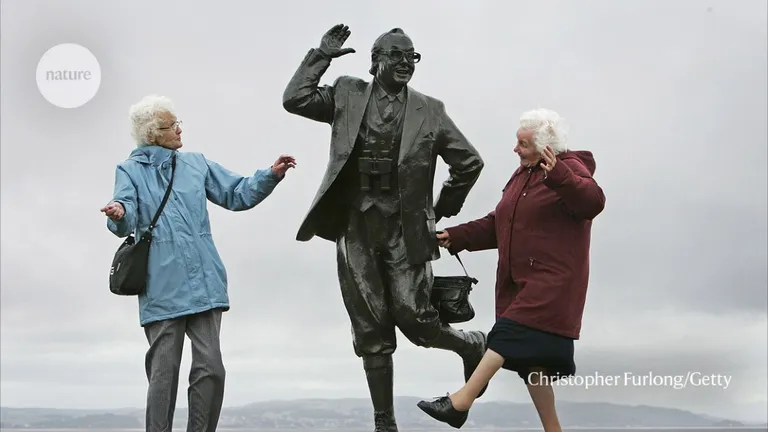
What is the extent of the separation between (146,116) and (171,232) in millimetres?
937

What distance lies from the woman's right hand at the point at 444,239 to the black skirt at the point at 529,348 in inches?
44.3

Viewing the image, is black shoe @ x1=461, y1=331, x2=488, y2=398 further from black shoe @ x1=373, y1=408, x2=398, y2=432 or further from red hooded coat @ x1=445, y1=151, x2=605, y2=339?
red hooded coat @ x1=445, y1=151, x2=605, y2=339

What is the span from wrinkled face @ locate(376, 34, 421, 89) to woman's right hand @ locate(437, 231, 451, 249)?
49.0 inches

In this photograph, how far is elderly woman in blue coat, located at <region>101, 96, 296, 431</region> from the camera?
7980mm

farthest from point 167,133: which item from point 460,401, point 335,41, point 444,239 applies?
point 460,401

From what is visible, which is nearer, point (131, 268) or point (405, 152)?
point (131, 268)

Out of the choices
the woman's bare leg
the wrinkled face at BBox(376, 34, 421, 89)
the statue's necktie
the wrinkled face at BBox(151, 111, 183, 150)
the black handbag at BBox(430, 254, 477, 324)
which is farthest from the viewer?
the black handbag at BBox(430, 254, 477, 324)

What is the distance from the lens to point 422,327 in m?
8.83

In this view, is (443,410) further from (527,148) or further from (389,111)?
(389,111)

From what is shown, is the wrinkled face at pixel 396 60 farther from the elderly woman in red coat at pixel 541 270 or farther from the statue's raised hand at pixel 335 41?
the elderly woman in red coat at pixel 541 270

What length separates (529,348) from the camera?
7773mm

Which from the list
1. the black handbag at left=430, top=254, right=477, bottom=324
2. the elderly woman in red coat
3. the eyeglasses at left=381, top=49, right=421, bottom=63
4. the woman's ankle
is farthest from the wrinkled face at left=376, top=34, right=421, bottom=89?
the woman's ankle

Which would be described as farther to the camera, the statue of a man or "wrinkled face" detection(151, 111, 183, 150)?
the statue of a man

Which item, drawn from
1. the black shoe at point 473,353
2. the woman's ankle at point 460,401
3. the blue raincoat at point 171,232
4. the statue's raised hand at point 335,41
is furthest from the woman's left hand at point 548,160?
the blue raincoat at point 171,232
